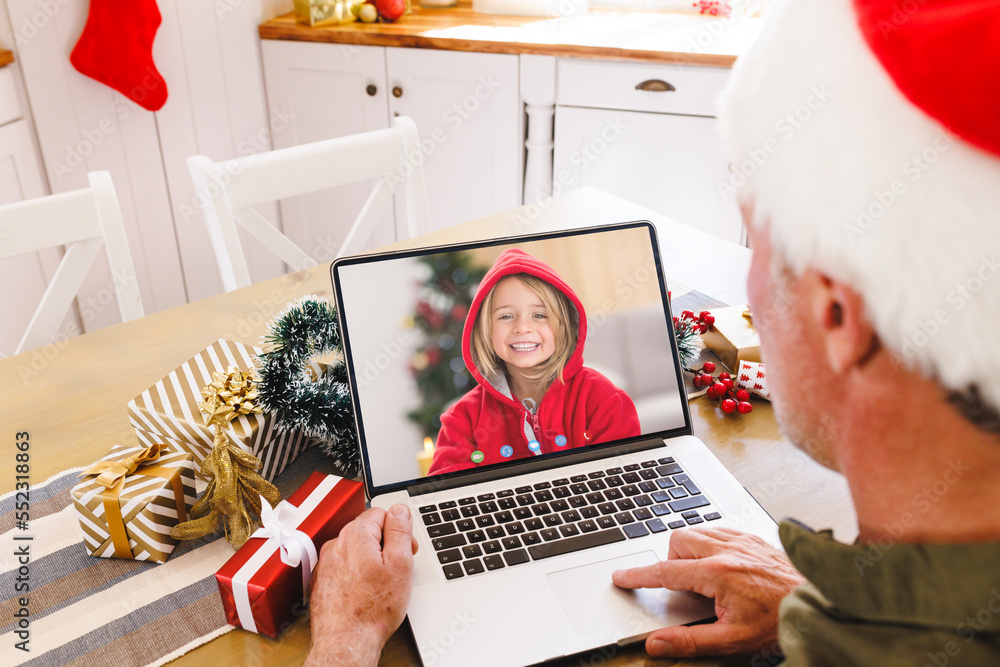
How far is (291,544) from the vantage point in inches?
25.9

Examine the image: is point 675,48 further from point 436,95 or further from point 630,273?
point 630,273

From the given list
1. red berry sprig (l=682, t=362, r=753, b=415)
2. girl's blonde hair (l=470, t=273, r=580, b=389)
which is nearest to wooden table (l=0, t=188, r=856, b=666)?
red berry sprig (l=682, t=362, r=753, b=415)

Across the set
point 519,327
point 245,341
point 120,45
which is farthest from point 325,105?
point 519,327

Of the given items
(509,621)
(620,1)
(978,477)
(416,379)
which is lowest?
(509,621)

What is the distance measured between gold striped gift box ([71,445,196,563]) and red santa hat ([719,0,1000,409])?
62 cm

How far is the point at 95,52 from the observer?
6.45 feet

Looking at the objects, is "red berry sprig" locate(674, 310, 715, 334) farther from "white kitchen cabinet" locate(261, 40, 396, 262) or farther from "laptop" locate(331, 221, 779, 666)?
"white kitchen cabinet" locate(261, 40, 396, 262)

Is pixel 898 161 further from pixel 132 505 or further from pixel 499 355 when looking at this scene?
pixel 132 505

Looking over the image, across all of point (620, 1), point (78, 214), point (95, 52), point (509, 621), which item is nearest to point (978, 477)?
point (509, 621)

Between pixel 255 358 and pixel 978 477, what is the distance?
0.73 metres

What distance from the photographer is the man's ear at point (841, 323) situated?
372 mm

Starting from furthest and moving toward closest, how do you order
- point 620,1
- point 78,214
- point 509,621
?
point 620,1, point 78,214, point 509,621

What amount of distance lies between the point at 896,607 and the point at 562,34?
2.24 meters

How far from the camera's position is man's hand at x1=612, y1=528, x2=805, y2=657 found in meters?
0.60
